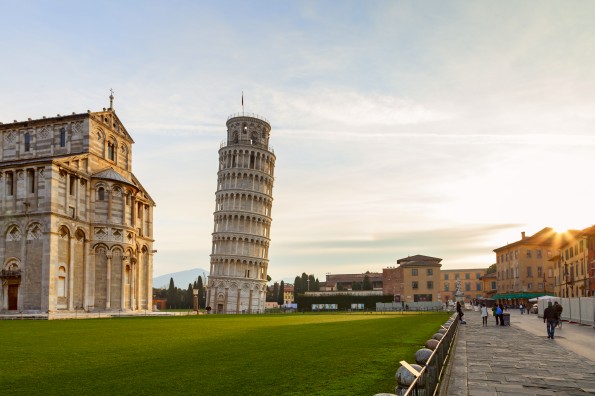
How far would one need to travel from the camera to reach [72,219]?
5022 cm

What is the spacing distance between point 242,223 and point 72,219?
50.8 metres

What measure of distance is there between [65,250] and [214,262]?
51440 mm

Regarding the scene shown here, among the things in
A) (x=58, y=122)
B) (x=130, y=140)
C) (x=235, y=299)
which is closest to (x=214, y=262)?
(x=235, y=299)

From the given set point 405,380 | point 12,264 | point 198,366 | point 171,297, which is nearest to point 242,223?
point 171,297

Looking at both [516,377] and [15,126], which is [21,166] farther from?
[516,377]

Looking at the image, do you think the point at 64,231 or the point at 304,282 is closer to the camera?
the point at 64,231

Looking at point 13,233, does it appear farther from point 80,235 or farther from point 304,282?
point 304,282

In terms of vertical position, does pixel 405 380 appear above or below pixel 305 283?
above

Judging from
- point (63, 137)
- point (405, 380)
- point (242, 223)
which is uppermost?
point (63, 137)

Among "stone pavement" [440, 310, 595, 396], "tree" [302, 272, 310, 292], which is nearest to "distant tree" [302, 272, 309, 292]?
"tree" [302, 272, 310, 292]

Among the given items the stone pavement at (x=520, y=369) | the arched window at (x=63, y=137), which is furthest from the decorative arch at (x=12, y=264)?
the stone pavement at (x=520, y=369)

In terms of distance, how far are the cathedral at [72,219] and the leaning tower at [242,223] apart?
113 feet

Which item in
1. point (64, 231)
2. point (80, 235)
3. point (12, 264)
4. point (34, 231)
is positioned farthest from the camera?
point (80, 235)

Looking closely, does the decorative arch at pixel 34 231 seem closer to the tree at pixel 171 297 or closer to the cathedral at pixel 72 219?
the cathedral at pixel 72 219
